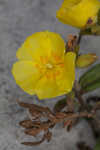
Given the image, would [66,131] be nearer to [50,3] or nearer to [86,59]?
[86,59]

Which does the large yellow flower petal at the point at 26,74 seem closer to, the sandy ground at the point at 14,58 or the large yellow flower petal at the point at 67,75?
the large yellow flower petal at the point at 67,75

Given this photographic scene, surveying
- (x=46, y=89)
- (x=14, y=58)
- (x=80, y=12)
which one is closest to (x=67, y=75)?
(x=46, y=89)

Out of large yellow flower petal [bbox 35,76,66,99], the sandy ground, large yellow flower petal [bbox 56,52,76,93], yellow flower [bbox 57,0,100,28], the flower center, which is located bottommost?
the sandy ground

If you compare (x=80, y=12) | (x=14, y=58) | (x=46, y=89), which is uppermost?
(x=80, y=12)

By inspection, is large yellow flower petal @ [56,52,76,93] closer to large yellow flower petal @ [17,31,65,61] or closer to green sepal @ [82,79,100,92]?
large yellow flower petal @ [17,31,65,61]

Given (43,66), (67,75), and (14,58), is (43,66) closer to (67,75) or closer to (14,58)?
(67,75)

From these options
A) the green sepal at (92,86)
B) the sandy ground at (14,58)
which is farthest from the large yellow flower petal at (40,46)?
the sandy ground at (14,58)

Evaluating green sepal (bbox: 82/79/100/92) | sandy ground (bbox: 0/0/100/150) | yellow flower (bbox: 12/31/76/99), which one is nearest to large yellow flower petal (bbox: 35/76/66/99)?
yellow flower (bbox: 12/31/76/99)
